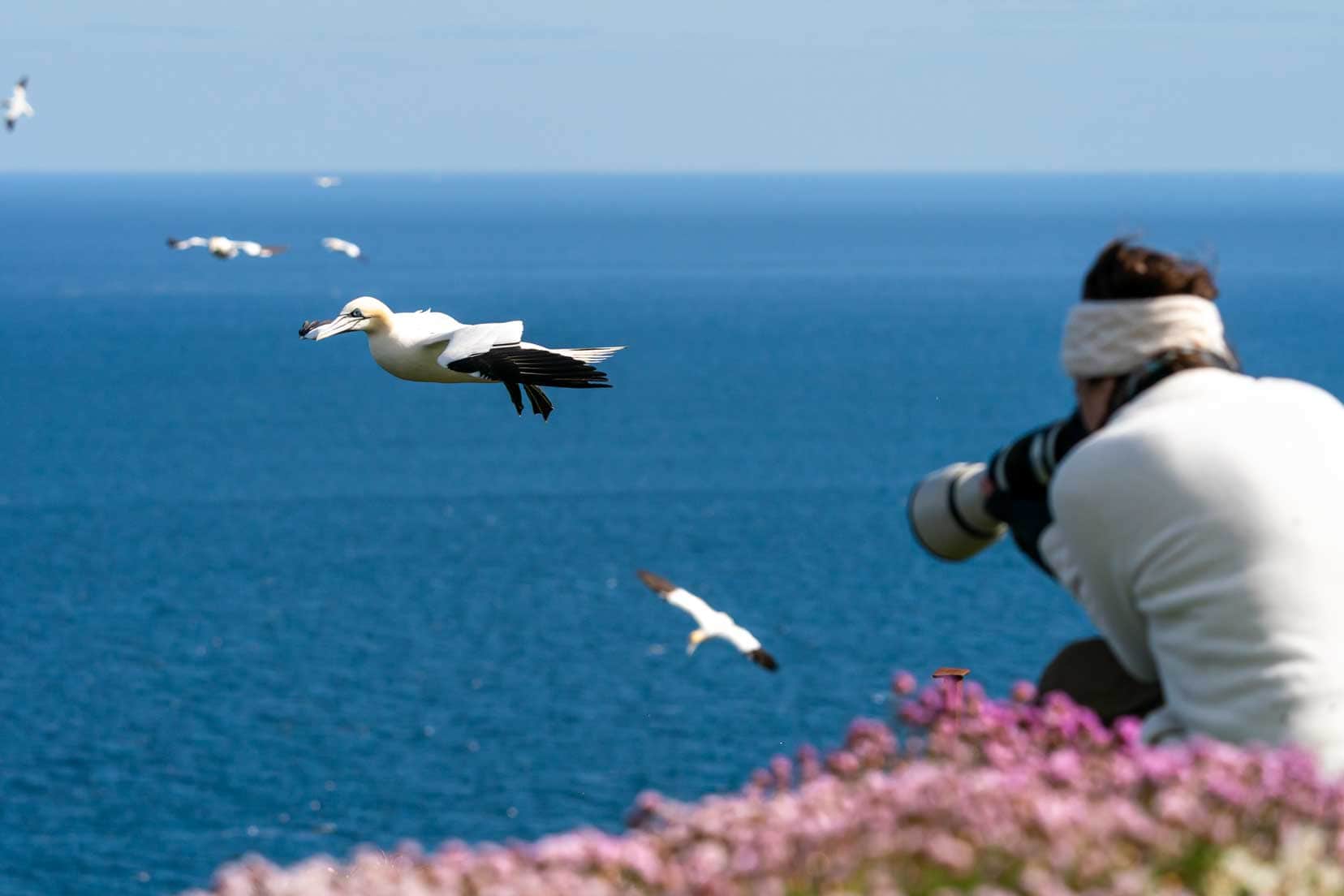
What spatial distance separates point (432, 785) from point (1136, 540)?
80.3 m

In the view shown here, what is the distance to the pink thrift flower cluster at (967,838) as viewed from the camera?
362 centimetres

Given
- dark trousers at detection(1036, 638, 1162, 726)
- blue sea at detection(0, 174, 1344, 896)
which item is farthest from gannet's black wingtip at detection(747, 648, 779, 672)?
blue sea at detection(0, 174, 1344, 896)

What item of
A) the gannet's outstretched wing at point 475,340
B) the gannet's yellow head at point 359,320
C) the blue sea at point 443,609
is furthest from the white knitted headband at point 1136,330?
the blue sea at point 443,609

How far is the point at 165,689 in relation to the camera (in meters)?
94.3

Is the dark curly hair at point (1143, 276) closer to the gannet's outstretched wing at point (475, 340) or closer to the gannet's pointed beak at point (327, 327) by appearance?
the gannet's outstretched wing at point (475, 340)

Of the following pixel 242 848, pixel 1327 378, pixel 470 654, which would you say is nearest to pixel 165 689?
pixel 470 654

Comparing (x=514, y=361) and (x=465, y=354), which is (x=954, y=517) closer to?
(x=514, y=361)

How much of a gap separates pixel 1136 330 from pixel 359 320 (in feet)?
7.43

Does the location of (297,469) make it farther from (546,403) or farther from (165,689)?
(546,403)

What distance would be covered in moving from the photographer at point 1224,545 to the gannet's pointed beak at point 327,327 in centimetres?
204

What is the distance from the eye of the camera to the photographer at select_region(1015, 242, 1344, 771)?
455 cm

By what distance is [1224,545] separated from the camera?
180 inches

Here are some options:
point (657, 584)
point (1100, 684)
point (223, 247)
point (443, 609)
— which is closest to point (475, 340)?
point (657, 584)

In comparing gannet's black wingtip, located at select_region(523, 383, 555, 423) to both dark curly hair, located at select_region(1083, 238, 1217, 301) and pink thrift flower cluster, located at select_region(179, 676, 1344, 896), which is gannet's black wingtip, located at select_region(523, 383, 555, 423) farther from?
dark curly hair, located at select_region(1083, 238, 1217, 301)
